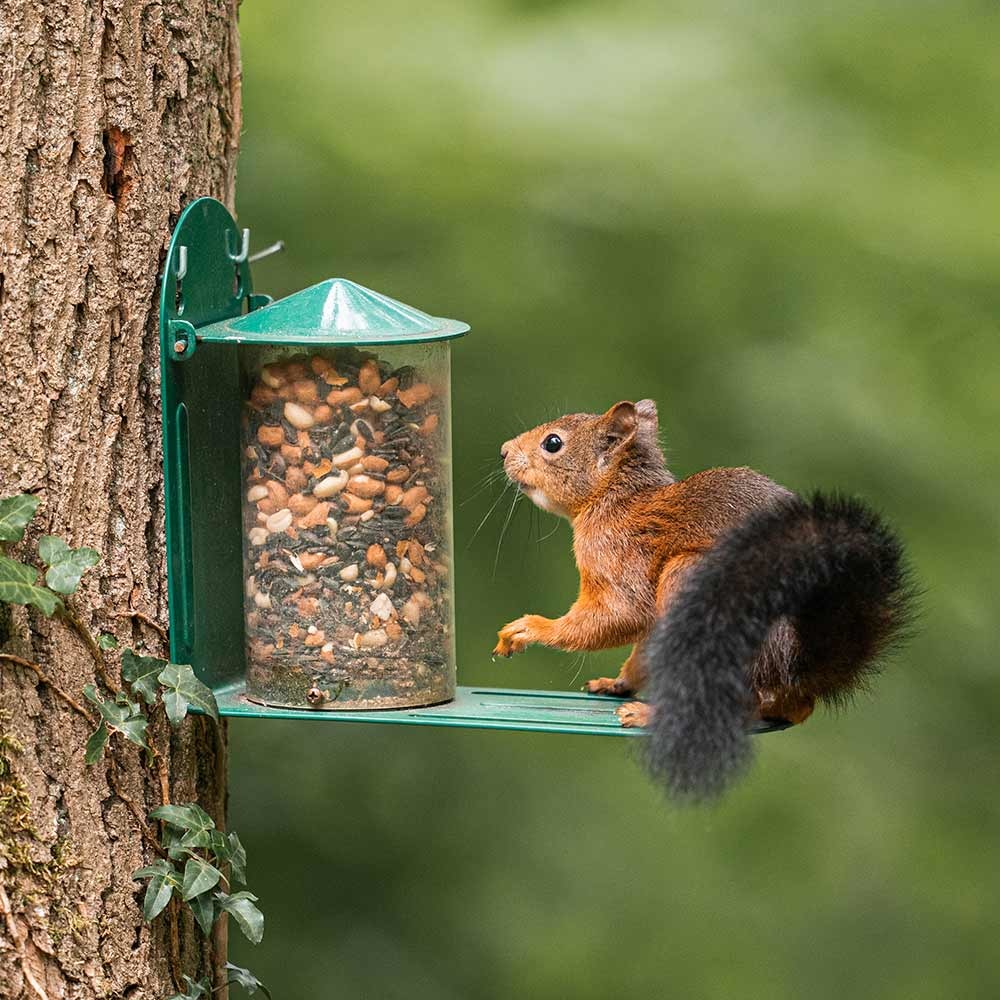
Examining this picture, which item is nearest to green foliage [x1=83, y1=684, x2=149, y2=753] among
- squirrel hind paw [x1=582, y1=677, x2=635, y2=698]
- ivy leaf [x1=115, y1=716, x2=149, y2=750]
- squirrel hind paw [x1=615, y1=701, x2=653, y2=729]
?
ivy leaf [x1=115, y1=716, x2=149, y2=750]

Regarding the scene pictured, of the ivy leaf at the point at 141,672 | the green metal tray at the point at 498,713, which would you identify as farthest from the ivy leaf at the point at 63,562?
the green metal tray at the point at 498,713

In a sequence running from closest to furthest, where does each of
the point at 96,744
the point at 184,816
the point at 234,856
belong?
the point at 96,744 < the point at 184,816 < the point at 234,856

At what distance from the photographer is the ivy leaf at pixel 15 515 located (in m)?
1.74

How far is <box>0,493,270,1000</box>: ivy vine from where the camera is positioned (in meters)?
1.76

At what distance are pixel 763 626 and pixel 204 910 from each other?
0.79m

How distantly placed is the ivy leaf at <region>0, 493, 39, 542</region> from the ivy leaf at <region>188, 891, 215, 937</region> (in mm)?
522

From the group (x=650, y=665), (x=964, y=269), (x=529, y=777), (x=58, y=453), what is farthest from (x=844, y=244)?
(x=58, y=453)

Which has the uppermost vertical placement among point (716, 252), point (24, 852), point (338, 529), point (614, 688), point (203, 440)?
point (716, 252)

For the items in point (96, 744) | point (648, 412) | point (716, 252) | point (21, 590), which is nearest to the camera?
point (21, 590)

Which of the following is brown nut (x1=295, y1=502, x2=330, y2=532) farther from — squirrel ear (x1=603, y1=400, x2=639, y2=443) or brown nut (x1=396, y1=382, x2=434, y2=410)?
squirrel ear (x1=603, y1=400, x2=639, y2=443)

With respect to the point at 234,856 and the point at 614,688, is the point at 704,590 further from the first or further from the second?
the point at 234,856

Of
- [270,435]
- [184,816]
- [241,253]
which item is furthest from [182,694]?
[241,253]

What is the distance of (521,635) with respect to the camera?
2.13m

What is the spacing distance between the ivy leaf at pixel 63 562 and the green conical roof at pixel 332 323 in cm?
33
